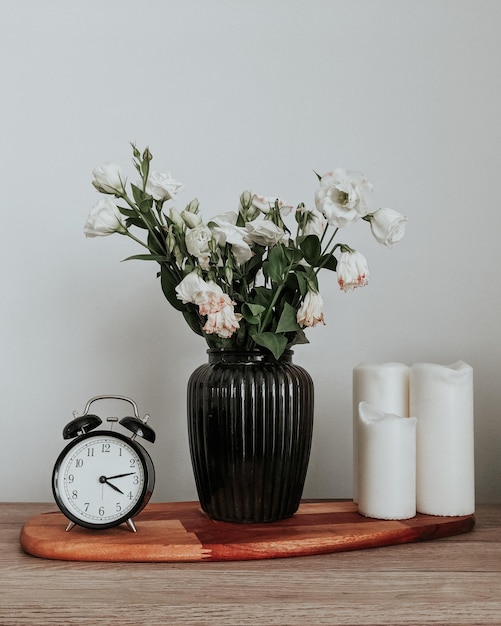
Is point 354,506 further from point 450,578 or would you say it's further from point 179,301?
point 179,301

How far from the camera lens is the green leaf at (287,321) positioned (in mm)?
950

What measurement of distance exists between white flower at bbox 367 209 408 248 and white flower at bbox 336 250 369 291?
1.9 inches

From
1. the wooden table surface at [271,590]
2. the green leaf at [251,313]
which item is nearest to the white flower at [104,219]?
the green leaf at [251,313]

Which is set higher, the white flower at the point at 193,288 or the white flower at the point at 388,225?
the white flower at the point at 388,225

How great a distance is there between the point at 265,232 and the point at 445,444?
0.41 meters

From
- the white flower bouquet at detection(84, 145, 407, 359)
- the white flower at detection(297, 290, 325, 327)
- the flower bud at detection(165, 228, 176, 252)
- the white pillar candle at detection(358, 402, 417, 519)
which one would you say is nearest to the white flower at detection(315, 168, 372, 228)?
the white flower bouquet at detection(84, 145, 407, 359)

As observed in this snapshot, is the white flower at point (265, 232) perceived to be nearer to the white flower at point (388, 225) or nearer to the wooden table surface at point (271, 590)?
the white flower at point (388, 225)

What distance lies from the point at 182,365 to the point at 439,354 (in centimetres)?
49

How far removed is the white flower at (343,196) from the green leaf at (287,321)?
0.14 m

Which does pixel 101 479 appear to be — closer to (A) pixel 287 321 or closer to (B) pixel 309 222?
(A) pixel 287 321

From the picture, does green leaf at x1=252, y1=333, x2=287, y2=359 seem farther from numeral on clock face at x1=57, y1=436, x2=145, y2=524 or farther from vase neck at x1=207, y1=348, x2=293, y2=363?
numeral on clock face at x1=57, y1=436, x2=145, y2=524

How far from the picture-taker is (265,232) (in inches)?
37.1

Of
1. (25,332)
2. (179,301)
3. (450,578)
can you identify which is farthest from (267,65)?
(450,578)

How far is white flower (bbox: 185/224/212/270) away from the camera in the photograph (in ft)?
2.94
